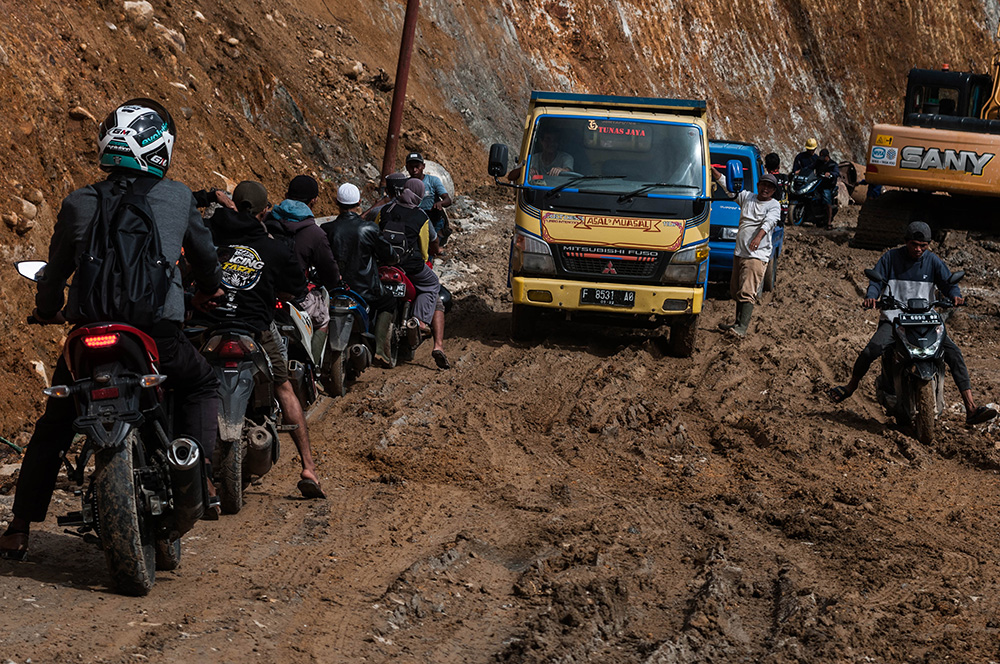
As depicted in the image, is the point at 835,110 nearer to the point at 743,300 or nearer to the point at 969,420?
the point at 743,300

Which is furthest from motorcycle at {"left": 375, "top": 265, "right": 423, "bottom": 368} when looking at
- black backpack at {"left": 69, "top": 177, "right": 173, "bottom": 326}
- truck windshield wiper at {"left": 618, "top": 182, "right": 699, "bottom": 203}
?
black backpack at {"left": 69, "top": 177, "right": 173, "bottom": 326}

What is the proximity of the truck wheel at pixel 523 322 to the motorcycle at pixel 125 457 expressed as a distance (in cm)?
702

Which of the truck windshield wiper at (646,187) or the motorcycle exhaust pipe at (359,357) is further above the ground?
the truck windshield wiper at (646,187)

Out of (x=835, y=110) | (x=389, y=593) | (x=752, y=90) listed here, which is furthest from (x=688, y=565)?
(x=835, y=110)

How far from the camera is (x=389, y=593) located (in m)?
4.91

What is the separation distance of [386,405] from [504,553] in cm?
340

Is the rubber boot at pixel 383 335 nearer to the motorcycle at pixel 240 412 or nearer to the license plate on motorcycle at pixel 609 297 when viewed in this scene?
the license plate on motorcycle at pixel 609 297

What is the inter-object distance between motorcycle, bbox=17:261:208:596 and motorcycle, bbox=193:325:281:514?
0.99 metres

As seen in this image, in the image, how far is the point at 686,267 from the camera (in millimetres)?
10969

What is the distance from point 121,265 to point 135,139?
0.58m

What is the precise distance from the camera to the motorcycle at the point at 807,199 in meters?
22.4

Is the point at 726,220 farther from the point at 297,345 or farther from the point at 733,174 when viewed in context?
the point at 297,345

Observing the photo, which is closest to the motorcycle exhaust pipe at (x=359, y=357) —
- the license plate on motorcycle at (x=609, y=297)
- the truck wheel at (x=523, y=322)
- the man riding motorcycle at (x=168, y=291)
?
the truck wheel at (x=523, y=322)

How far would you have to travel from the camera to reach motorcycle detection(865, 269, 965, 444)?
341 inches
